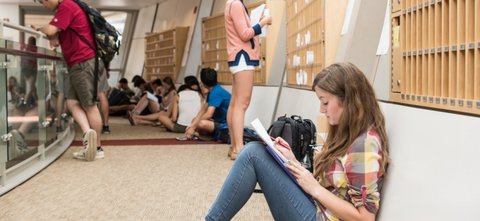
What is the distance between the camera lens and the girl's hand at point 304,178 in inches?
77.7

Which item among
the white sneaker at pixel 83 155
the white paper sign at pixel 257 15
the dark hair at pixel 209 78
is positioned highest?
the white paper sign at pixel 257 15

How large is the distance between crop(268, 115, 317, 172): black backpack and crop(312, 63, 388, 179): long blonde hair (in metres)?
1.16

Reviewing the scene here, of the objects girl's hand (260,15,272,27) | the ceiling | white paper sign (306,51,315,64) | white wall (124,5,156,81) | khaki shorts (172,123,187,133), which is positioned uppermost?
the ceiling

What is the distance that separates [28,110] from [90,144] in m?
0.55

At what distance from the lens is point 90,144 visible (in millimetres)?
4914

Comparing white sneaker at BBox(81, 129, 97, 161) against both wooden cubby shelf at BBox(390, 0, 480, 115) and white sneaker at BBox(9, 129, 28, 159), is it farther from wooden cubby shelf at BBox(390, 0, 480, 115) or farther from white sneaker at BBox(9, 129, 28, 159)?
Answer: wooden cubby shelf at BBox(390, 0, 480, 115)

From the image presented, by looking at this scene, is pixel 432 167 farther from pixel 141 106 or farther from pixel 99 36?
pixel 141 106

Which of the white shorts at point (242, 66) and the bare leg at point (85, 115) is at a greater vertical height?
the white shorts at point (242, 66)

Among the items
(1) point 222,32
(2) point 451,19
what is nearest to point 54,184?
(2) point 451,19

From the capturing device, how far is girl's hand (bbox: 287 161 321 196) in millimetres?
1975

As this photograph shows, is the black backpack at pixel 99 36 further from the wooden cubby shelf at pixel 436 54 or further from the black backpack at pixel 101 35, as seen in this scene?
the wooden cubby shelf at pixel 436 54

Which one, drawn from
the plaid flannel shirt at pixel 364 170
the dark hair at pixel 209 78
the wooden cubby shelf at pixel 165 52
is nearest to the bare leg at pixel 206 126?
the dark hair at pixel 209 78

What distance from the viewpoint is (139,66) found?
16.0m

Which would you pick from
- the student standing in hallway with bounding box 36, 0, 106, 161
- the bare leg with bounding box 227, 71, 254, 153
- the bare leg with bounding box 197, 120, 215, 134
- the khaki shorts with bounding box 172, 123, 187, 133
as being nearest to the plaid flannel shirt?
the bare leg with bounding box 227, 71, 254, 153
